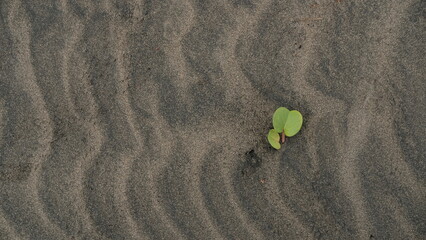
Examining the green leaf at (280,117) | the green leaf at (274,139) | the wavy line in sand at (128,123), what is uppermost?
the wavy line in sand at (128,123)

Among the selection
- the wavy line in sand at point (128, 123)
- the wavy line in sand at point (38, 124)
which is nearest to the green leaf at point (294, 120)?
the wavy line in sand at point (128, 123)

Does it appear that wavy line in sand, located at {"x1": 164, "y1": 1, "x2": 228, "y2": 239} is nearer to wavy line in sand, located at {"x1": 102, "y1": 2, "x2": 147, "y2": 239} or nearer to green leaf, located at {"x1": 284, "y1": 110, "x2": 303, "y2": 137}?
wavy line in sand, located at {"x1": 102, "y1": 2, "x2": 147, "y2": 239}

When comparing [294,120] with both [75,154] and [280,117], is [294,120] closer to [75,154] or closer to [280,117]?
[280,117]

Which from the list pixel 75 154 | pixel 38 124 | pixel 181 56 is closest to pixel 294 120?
pixel 181 56

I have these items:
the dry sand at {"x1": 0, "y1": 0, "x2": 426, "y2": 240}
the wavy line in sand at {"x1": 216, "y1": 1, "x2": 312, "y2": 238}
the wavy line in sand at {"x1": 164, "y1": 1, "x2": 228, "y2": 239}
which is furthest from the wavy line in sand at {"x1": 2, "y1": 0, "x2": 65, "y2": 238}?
the wavy line in sand at {"x1": 216, "y1": 1, "x2": 312, "y2": 238}

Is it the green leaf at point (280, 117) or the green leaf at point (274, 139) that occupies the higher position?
the green leaf at point (280, 117)

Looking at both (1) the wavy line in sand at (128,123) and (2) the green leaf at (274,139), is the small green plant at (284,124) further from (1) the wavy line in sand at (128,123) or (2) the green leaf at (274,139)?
(1) the wavy line in sand at (128,123)

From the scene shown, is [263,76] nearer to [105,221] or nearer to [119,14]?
[119,14]
